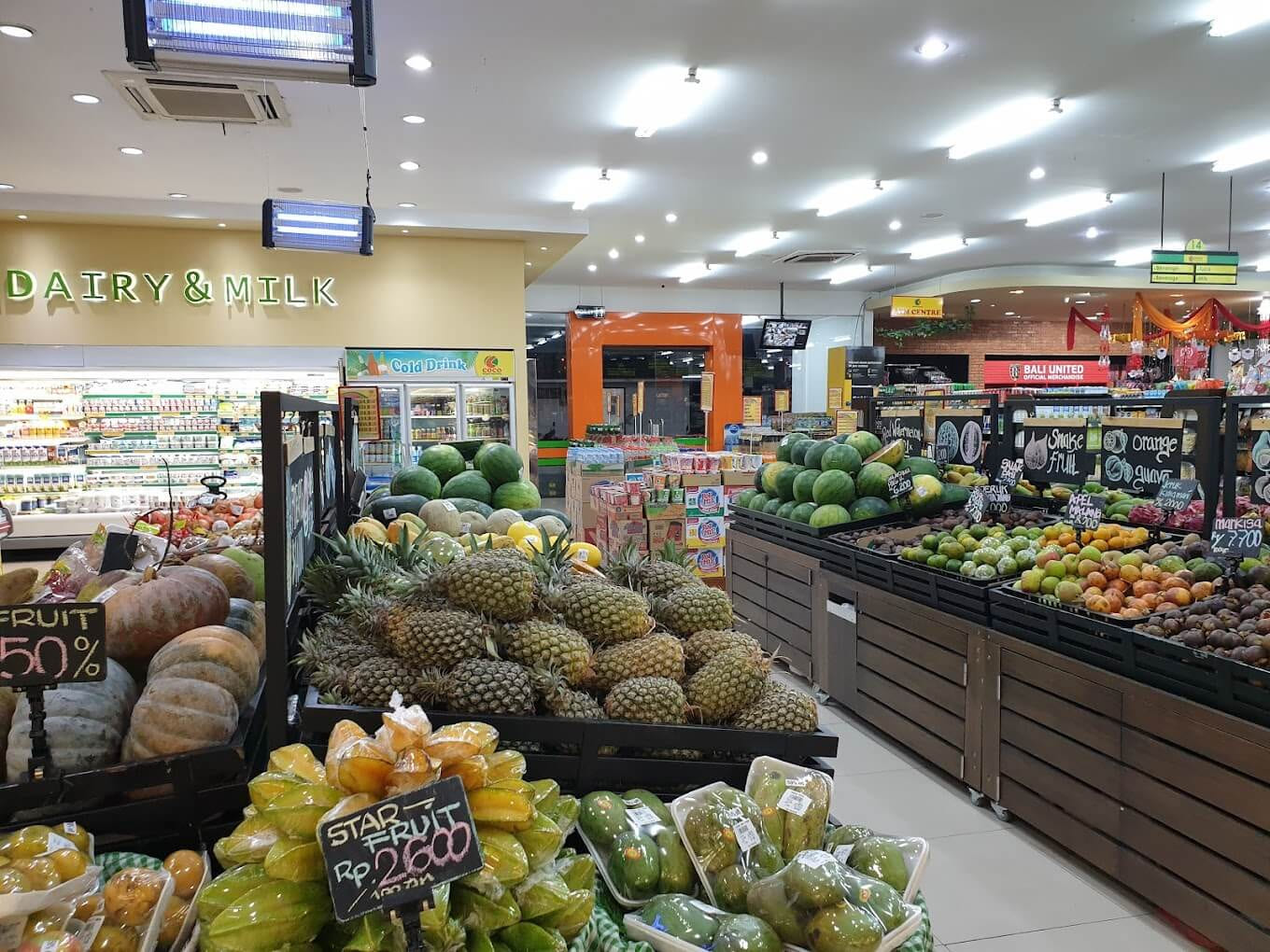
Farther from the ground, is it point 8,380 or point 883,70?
point 883,70

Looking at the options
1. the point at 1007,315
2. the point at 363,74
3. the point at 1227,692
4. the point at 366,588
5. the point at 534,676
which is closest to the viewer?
the point at 534,676

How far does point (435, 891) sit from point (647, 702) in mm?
595

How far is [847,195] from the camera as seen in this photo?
28.4 ft

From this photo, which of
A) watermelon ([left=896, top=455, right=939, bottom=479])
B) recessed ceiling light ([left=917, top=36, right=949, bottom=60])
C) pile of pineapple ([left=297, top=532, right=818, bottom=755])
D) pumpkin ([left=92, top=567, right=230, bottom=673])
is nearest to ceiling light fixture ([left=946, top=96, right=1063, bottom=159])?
recessed ceiling light ([left=917, top=36, right=949, bottom=60])

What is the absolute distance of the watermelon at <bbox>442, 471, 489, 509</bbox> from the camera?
11.2 ft

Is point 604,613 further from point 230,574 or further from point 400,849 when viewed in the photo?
point 230,574

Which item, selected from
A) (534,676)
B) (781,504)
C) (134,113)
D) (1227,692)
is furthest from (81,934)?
(134,113)

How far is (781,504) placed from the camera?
5270mm

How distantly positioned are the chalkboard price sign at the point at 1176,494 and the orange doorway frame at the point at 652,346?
1174cm

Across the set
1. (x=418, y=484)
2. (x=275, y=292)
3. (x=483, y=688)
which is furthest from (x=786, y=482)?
(x=275, y=292)

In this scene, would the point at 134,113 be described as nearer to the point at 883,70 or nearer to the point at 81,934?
the point at 883,70

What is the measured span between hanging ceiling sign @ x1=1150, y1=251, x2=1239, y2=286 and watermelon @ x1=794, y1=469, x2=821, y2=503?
17.7 ft

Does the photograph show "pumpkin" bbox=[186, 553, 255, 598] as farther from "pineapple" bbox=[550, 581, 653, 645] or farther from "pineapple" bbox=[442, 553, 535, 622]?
"pineapple" bbox=[550, 581, 653, 645]

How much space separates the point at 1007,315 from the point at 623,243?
1052 centimetres
